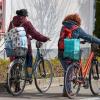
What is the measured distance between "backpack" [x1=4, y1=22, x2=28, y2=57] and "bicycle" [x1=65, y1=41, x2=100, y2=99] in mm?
1033

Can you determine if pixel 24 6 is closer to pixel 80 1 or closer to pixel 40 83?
pixel 80 1

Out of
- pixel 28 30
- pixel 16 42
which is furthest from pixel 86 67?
pixel 16 42

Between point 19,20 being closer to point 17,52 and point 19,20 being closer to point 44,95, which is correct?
point 17,52

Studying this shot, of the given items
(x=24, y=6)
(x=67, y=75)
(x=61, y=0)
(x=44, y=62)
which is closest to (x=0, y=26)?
(x=24, y=6)

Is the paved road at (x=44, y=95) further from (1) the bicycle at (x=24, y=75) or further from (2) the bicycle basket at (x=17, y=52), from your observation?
(2) the bicycle basket at (x=17, y=52)

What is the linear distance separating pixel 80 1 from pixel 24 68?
8.89 m

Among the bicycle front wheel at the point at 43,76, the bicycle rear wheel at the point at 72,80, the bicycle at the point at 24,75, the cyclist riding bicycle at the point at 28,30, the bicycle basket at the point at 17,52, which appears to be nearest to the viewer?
the bicycle rear wheel at the point at 72,80

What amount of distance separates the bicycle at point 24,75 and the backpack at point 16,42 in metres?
0.16

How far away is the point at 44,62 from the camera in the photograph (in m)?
12.2

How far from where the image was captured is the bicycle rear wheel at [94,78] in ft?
38.8

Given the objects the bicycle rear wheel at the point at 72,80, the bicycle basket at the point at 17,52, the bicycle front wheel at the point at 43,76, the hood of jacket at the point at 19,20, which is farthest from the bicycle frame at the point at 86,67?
the hood of jacket at the point at 19,20

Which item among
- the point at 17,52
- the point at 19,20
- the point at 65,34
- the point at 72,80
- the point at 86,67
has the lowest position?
the point at 72,80

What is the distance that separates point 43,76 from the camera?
12242 mm

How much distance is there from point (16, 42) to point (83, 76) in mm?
1498
